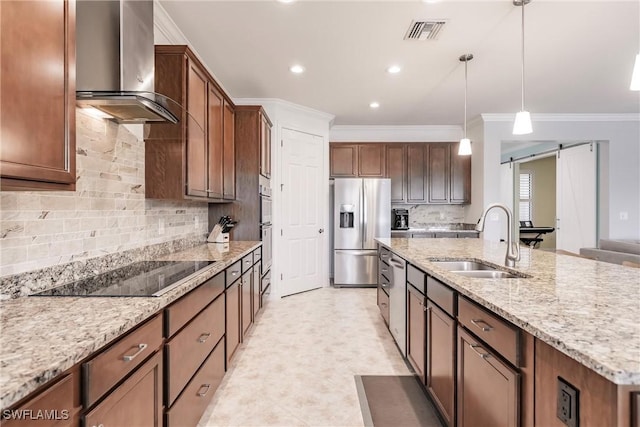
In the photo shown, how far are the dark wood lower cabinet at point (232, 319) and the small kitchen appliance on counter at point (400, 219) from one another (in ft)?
11.8

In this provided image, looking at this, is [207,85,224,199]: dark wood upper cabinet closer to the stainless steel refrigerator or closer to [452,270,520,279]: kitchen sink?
[452,270,520,279]: kitchen sink

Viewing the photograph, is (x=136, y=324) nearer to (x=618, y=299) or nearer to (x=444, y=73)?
(x=618, y=299)

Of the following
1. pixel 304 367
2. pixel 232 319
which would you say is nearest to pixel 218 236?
pixel 232 319

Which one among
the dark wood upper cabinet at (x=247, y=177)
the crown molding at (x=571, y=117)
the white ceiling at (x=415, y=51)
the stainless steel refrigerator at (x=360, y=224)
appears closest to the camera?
the white ceiling at (x=415, y=51)

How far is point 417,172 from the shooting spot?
18.3ft

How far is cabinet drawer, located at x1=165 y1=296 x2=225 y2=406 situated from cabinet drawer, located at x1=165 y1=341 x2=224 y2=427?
0.17ft

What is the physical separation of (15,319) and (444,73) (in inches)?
150

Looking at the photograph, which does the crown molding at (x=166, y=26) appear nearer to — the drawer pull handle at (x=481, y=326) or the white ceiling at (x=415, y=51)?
the white ceiling at (x=415, y=51)

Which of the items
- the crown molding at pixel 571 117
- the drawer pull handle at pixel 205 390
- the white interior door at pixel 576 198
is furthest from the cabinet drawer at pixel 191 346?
the white interior door at pixel 576 198

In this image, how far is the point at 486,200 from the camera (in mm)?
5094

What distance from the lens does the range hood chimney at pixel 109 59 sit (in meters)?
1.54

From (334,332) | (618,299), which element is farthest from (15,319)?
(334,332)

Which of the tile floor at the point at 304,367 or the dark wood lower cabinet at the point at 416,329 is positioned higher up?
the dark wood lower cabinet at the point at 416,329

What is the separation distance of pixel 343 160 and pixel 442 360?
4.17 meters
